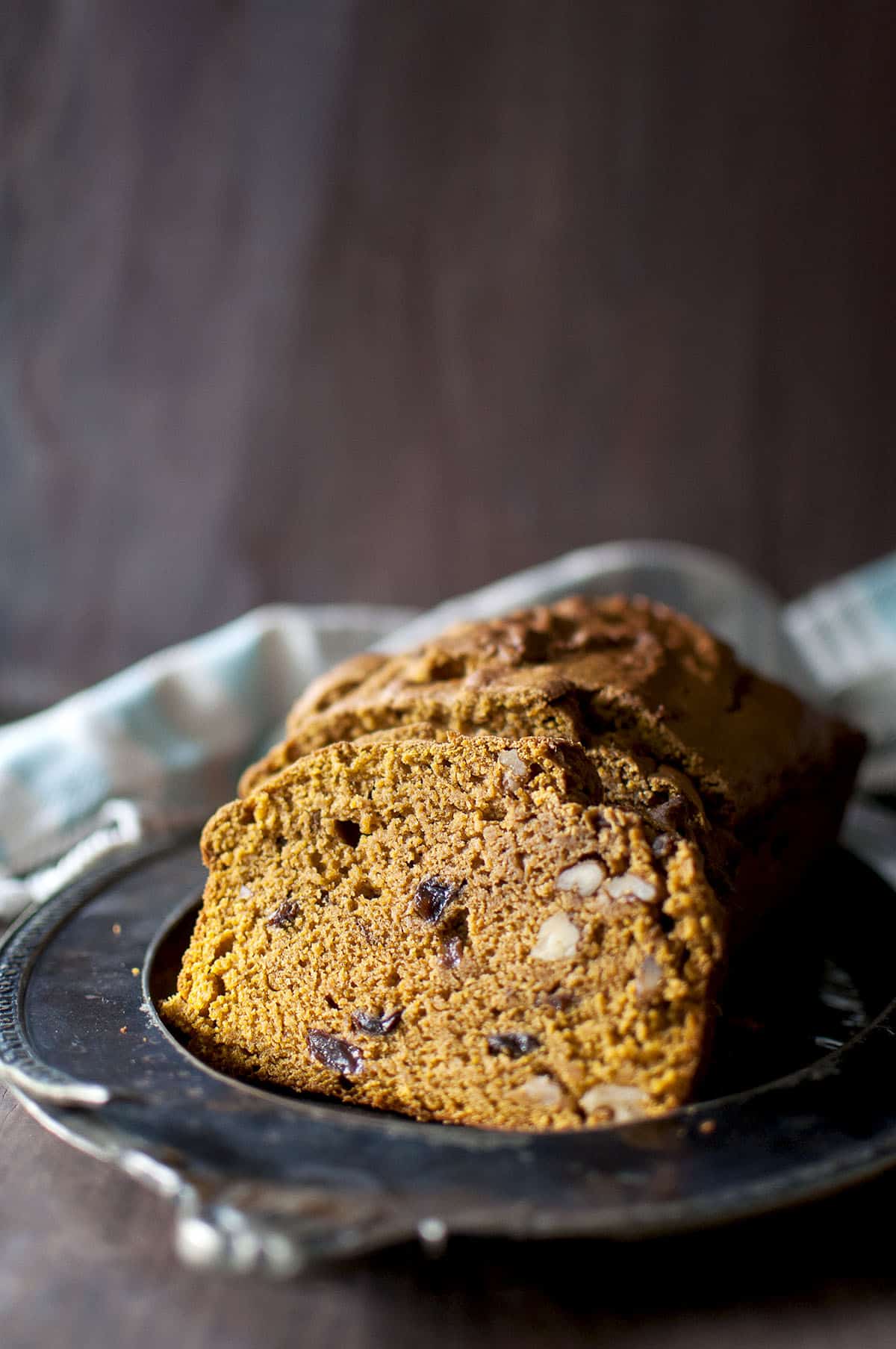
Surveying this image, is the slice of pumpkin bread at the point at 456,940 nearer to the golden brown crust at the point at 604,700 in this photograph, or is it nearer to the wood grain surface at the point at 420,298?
the golden brown crust at the point at 604,700

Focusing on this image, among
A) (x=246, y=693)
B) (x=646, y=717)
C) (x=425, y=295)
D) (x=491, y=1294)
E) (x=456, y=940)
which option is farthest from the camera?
(x=425, y=295)

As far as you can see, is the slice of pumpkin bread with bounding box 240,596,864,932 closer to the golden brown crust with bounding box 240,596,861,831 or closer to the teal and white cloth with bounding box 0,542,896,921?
the golden brown crust with bounding box 240,596,861,831

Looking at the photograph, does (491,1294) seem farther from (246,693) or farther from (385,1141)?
(246,693)

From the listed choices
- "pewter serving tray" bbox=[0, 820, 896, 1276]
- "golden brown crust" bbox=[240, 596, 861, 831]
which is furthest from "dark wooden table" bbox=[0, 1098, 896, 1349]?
"golden brown crust" bbox=[240, 596, 861, 831]

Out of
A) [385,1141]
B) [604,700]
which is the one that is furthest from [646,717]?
[385,1141]

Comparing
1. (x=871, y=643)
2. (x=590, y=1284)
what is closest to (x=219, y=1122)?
(x=590, y=1284)

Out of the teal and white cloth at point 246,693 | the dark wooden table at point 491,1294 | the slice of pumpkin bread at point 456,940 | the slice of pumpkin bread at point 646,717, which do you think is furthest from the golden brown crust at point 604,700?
the dark wooden table at point 491,1294

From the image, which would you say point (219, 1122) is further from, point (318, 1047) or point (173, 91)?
point (173, 91)
